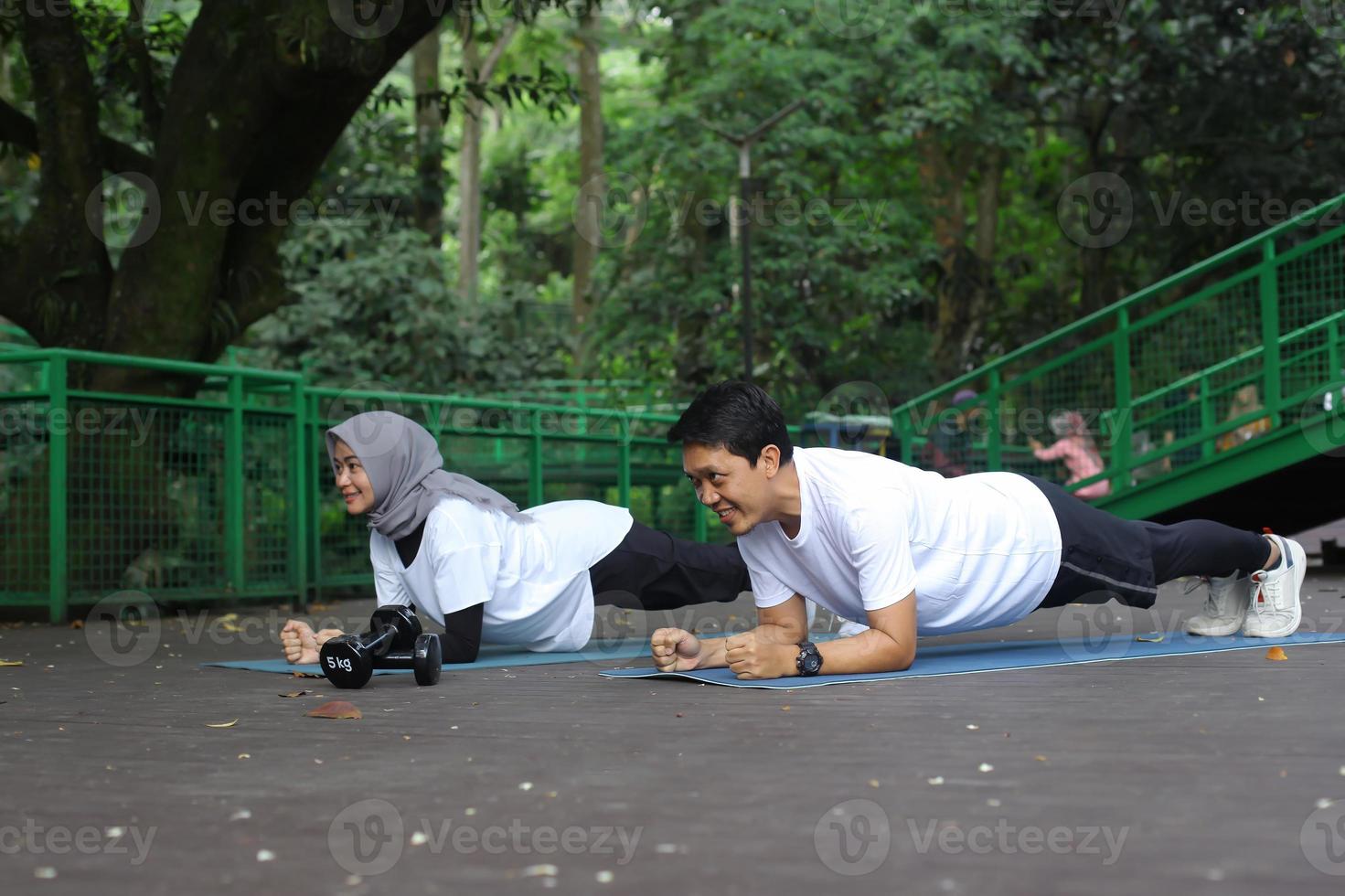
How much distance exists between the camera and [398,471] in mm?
6559

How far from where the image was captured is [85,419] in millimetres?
10016

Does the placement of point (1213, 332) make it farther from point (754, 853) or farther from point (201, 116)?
point (754, 853)

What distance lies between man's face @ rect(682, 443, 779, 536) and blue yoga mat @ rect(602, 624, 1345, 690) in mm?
616

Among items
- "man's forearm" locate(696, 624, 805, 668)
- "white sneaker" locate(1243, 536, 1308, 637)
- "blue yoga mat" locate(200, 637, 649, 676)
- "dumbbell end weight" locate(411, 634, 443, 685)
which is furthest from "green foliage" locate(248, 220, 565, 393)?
"white sneaker" locate(1243, 536, 1308, 637)

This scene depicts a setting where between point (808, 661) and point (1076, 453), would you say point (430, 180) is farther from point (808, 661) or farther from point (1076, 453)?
point (808, 661)

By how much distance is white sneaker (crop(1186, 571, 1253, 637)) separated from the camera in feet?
22.6

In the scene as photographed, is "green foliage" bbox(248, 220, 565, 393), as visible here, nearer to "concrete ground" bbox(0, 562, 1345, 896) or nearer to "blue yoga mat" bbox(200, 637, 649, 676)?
"blue yoga mat" bbox(200, 637, 649, 676)

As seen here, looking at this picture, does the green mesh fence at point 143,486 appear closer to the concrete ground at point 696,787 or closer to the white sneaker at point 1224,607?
the concrete ground at point 696,787

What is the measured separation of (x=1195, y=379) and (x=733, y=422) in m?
8.13

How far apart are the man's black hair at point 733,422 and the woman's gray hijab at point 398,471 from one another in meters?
1.62

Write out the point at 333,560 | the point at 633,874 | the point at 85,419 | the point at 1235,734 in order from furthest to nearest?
1. the point at 333,560
2. the point at 85,419
3. the point at 1235,734
4. the point at 633,874

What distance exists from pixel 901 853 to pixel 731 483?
8.26ft

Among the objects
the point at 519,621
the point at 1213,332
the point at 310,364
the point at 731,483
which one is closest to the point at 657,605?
the point at 519,621

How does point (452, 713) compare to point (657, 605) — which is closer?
point (452, 713)
